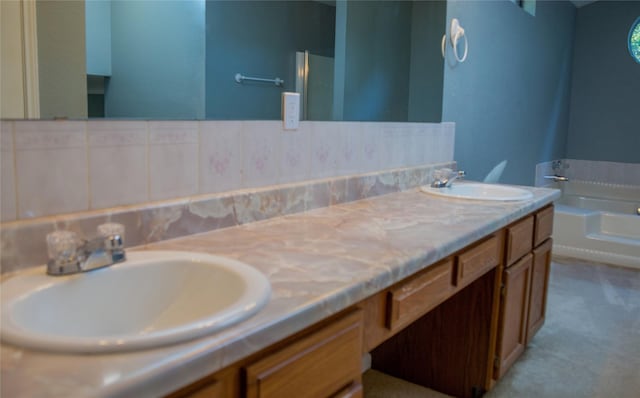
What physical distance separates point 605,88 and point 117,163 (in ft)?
17.3

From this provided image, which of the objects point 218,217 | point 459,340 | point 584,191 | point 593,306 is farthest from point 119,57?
point 584,191

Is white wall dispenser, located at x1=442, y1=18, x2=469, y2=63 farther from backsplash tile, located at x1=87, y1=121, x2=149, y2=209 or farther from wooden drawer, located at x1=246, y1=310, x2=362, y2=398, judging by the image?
wooden drawer, located at x1=246, y1=310, x2=362, y2=398

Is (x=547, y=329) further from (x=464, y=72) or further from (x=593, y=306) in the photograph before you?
(x=464, y=72)

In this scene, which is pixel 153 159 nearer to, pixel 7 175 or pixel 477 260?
pixel 7 175

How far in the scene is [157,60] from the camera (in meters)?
1.39

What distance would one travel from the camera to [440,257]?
146 cm

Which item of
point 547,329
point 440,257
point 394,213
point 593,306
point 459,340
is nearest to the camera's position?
point 440,257

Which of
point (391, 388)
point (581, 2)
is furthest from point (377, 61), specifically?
point (581, 2)

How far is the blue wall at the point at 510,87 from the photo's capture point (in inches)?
121

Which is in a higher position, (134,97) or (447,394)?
(134,97)

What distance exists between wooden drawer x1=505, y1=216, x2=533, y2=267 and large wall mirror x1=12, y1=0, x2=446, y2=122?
0.70 metres

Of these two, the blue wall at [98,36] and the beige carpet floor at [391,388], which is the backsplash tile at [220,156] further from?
the beige carpet floor at [391,388]

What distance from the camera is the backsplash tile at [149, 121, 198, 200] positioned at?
137 centimetres

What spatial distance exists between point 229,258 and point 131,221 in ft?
0.83
